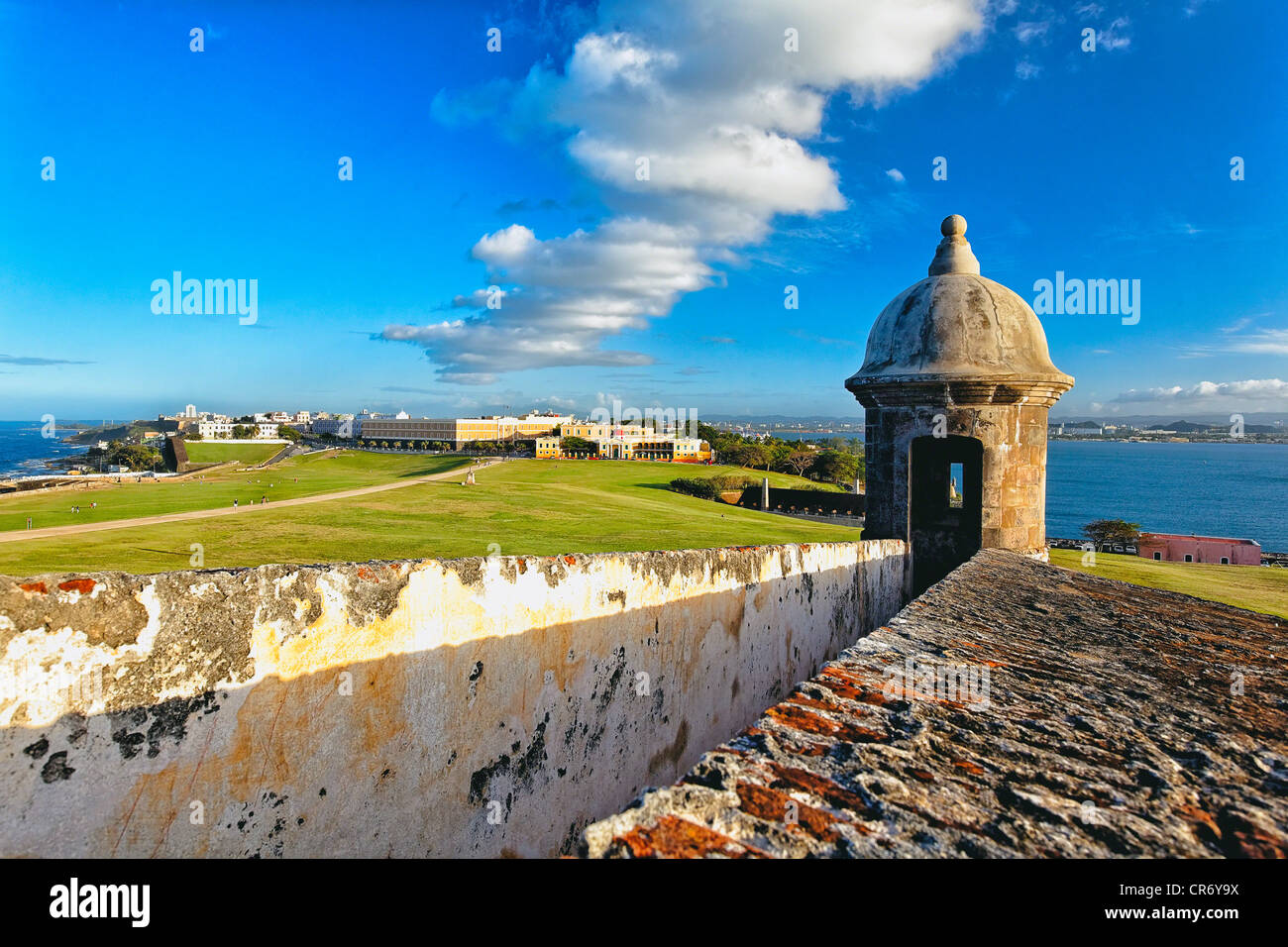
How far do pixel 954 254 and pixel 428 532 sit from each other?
1970cm

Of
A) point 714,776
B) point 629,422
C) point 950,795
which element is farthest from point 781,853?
point 629,422

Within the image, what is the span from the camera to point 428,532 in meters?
23.8

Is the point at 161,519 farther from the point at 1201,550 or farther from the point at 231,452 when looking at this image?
the point at 231,452

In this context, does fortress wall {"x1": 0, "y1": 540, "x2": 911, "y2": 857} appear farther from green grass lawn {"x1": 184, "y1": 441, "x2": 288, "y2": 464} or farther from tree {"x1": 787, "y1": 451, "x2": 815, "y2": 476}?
green grass lawn {"x1": 184, "y1": 441, "x2": 288, "y2": 464}

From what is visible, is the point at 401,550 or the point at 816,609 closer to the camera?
the point at 816,609

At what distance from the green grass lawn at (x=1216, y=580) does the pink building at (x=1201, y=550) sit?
21.7 meters

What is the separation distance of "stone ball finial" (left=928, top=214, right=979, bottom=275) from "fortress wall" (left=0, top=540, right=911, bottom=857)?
6250mm

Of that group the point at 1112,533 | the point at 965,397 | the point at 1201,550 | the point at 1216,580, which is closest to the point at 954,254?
the point at 965,397

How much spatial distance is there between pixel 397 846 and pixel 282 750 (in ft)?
2.43

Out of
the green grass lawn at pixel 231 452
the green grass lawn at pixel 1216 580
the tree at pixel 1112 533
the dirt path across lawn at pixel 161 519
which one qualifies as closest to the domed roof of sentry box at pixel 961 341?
the green grass lawn at pixel 1216 580

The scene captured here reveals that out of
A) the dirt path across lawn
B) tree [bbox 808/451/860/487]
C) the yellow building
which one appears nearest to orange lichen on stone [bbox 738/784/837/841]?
the dirt path across lawn

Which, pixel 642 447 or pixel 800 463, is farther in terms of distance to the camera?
pixel 642 447
